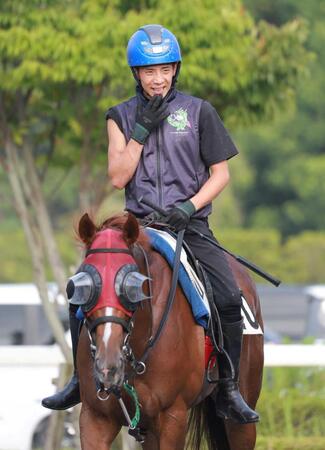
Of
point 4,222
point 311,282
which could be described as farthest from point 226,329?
point 4,222

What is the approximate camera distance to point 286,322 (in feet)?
76.9

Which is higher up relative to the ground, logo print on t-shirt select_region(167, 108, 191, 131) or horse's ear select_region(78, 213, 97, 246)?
logo print on t-shirt select_region(167, 108, 191, 131)

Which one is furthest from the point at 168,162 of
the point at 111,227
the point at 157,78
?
the point at 111,227

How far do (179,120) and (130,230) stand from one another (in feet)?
3.31

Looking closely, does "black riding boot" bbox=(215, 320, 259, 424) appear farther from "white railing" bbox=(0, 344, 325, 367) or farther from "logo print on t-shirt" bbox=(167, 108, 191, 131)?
"white railing" bbox=(0, 344, 325, 367)

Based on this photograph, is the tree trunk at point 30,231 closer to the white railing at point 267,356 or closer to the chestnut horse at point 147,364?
the white railing at point 267,356

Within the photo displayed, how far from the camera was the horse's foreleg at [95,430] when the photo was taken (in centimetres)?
634

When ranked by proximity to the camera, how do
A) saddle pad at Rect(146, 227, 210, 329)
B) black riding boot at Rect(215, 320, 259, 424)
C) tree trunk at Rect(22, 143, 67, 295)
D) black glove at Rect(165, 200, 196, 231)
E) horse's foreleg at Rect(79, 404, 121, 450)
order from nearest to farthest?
horse's foreleg at Rect(79, 404, 121, 450), saddle pad at Rect(146, 227, 210, 329), black glove at Rect(165, 200, 196, 231), black riding boot at Rect(215, 320, 259, 424), tree trunk at Rect(22, 143, 67, 295)

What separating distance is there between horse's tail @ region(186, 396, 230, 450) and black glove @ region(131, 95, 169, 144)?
6.00 ft

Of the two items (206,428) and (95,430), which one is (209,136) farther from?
(206,428)

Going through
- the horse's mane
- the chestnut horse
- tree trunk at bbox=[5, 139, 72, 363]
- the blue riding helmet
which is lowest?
tree trunk at bbox=[5, 139, 72, 363]

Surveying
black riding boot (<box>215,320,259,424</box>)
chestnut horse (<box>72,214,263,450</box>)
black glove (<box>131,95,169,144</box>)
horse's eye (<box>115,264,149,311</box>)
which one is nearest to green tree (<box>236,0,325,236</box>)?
black riding boot (<box>215,320,259,424</box>)

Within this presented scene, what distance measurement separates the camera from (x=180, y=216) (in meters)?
6.70

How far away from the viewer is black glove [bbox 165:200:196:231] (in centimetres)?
671
